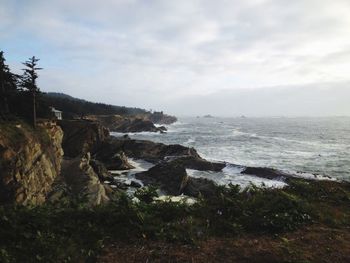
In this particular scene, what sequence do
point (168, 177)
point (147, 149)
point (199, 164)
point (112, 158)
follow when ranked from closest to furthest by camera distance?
point (168, 177) → point (199, 164) → point (112, 158) → point (147, 149)

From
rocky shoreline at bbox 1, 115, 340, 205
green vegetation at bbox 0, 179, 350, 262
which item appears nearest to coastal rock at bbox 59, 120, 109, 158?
rocky shoreline at bbox 1, 115, 340, 205

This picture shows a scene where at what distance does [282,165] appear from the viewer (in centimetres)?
4894

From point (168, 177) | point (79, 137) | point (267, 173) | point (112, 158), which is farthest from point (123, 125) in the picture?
point (168, 177)

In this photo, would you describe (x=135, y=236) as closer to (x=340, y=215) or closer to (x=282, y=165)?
(x=340, y=215)

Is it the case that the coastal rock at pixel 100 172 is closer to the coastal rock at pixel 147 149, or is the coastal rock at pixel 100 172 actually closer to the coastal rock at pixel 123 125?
the coastal rock at pixel 147 149

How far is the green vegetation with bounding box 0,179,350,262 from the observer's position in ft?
23.3

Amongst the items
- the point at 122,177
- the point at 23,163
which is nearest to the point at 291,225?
the point at 23,163

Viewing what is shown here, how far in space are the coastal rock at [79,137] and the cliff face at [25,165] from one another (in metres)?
17.0

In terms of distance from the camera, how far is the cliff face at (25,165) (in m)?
22.8

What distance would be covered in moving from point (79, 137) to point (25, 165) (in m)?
26.4

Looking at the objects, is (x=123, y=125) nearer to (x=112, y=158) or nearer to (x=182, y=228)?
(x=112, y=158)

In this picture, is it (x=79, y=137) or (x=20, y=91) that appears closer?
(x=20, y=91)

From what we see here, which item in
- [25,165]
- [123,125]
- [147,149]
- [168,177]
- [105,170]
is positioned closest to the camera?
[25,165]

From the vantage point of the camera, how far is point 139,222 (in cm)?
847
